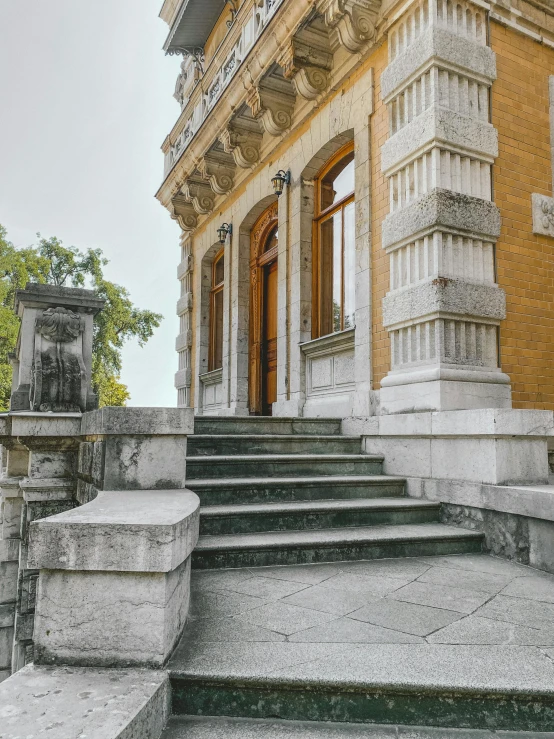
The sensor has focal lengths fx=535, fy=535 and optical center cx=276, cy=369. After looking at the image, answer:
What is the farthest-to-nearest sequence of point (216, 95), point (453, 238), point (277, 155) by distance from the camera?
point (216, 95) < point (277, 155) < point (453, 238)

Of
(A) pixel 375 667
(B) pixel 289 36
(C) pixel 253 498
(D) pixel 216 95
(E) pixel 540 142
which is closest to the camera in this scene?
(A) pixel 375 667

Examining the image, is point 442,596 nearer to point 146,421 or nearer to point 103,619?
point 103,619

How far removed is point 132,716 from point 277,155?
8.75 metres

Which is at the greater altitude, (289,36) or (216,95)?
(216,95)

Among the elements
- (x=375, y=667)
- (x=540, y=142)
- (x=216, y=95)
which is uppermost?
(x=216, y=95)

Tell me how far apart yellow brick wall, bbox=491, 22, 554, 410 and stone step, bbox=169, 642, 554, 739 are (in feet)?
13.2

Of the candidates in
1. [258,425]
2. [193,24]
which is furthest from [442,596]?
Answer: [193,24]

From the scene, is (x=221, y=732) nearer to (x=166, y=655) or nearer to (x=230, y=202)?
(x=166, y=655)

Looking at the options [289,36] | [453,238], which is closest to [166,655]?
[453,238]

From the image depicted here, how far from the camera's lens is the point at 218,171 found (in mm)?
10727

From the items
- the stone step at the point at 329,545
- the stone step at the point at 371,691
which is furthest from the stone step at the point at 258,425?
the stone step at the point at 371,691

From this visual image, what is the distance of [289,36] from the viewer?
730 cm

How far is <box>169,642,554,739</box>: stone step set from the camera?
2020mm

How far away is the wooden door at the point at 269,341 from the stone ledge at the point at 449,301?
14.5 feet
